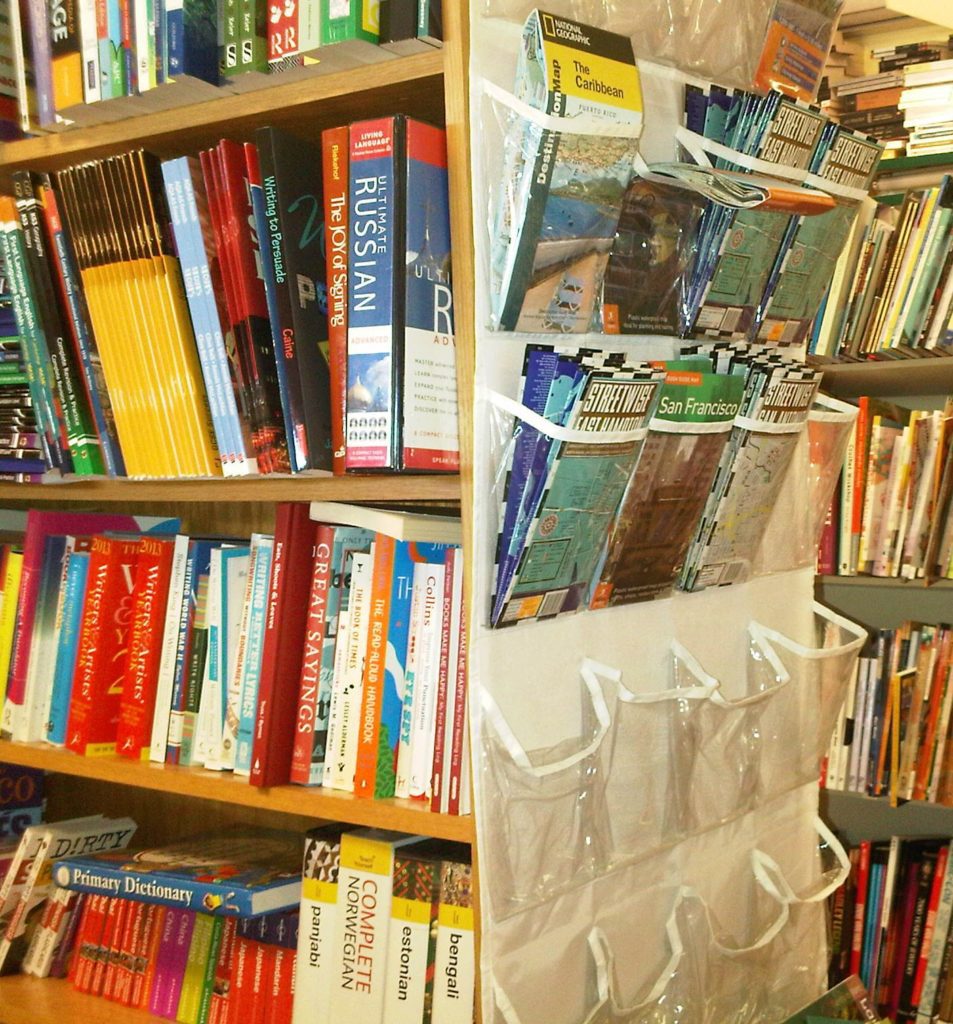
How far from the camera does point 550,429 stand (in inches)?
34.3

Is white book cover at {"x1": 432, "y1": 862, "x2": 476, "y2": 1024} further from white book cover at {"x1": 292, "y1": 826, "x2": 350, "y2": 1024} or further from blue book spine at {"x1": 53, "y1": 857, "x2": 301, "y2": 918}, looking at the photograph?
blue book spine at {"x1": 53, "y1": 857, "x2": 301, "y2": 918}

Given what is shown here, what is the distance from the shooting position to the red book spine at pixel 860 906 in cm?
192

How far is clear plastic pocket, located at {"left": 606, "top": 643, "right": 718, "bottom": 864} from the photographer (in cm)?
100

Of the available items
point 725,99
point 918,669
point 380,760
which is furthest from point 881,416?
point 380,760

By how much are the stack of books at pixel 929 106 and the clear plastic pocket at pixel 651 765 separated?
1.29 m

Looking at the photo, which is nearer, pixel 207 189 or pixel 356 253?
pixel 356 253

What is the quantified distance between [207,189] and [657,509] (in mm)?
577

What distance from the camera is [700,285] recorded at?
101 centimetres

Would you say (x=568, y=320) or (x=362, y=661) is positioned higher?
(x=568, y=320)

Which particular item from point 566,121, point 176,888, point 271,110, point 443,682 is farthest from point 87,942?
point 566,121

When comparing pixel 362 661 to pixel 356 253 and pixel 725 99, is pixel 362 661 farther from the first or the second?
pixel 725 99

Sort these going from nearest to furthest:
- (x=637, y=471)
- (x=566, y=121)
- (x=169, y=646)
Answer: (x=566, y=121) < (x=637, y=471) < (x=169, y=646)

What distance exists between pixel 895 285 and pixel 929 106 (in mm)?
333

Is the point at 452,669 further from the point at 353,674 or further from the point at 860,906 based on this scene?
the point at 860,906
